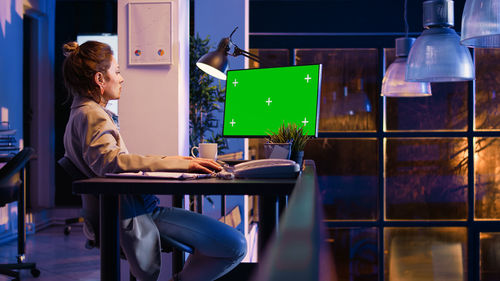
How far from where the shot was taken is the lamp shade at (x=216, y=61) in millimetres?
2648

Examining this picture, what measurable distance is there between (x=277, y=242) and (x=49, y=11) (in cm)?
615

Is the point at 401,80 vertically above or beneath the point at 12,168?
above

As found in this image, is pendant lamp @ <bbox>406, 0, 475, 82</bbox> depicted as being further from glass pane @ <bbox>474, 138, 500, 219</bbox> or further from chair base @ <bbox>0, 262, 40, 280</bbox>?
glass pane @ <bbox>474, 138, 500, 219</bbox>

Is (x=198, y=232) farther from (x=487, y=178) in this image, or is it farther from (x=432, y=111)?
(x=487, y=178)

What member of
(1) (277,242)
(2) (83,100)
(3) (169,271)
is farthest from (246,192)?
(3) (169,271)

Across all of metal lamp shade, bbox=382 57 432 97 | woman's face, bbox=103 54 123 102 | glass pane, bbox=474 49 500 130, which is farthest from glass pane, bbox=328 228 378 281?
woman's face, bbox=103 54 123 102

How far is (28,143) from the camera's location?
19.0 feet

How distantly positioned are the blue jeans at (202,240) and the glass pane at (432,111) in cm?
412

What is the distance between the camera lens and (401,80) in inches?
123

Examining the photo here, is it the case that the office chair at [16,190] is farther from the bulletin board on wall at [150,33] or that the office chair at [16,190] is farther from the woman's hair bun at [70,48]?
the woman's hair bun at [70,48]

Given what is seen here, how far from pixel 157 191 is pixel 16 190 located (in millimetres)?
2502

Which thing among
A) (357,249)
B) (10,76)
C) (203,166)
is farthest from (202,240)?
(357,249)

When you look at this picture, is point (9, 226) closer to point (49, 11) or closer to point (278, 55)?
point (49, 11)

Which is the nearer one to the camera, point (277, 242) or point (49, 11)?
point (277, 242)
